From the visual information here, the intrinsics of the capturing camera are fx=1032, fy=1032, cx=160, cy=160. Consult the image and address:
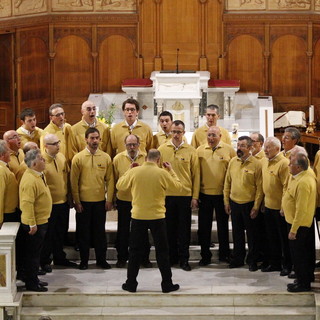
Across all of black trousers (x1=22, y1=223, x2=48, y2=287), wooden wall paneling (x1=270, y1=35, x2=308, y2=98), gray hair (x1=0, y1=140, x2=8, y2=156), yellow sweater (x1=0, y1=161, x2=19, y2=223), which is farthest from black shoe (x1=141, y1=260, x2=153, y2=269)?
wooden wall paneling (x1=270, y1=35, x2=308, y2=98)

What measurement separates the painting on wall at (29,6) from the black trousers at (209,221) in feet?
26.0

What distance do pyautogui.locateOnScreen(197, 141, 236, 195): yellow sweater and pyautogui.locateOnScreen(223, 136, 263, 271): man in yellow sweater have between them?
16cm

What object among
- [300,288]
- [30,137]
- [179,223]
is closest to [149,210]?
[179,223]

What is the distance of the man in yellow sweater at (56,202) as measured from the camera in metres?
11.1

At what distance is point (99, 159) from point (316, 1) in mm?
8938

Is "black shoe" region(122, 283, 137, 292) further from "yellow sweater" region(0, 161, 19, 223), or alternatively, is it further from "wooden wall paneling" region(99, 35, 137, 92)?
"wooden wall paneling" region(99, 35, 137, 92)

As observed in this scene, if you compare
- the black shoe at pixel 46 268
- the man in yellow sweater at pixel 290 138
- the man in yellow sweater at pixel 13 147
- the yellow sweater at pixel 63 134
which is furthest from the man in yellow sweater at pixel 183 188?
the man in yellow sweater at pixel 13 147

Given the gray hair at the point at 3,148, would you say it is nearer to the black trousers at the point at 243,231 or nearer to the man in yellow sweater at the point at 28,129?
the man in yellow sweater at the point at 28,129

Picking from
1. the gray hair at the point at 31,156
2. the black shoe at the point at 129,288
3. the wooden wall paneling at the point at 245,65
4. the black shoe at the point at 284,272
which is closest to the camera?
the gray hair at the point at 31,156

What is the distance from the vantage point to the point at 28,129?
1182cm

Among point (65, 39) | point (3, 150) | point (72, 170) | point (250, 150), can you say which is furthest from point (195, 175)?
point (65, 39)

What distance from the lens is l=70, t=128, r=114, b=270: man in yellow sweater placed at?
447 inches

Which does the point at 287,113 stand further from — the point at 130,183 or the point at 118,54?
the point at 130,183

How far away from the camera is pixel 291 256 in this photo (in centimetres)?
1111
